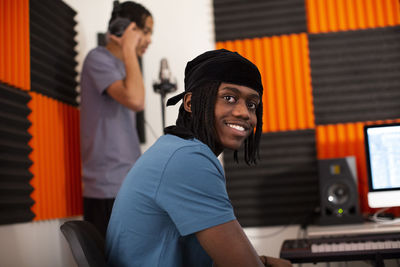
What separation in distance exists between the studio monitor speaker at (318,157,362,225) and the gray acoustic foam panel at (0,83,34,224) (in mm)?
1730

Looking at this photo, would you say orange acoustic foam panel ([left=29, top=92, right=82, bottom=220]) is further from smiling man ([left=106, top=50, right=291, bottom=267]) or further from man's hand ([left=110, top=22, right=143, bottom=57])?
smiling man ([left=106, top=50, right=291, bottom=267])

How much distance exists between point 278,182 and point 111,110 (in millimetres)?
1286

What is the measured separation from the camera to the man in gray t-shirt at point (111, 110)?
278 cm

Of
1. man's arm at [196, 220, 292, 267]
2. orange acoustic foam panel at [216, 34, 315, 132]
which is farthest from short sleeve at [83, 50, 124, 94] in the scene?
man's arm at [196, 220, 292, 267]

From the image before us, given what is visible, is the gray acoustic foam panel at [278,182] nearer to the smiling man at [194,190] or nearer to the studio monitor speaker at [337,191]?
the studio monitor speaker at [337,191]

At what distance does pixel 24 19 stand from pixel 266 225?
2.05 metres

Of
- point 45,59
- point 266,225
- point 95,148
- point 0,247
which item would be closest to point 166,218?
point 0,247

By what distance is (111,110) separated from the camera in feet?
9.43

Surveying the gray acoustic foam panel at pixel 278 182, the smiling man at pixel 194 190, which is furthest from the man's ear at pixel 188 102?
the gray acoustic foam panel at pixel 278 182

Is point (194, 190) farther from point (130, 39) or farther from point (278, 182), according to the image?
point (278, 182)

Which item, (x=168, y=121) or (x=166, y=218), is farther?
(x=168, y=121)

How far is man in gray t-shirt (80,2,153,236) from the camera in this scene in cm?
278

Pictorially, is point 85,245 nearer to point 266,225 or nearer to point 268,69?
point 266,225

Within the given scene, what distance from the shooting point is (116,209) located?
1.33m
